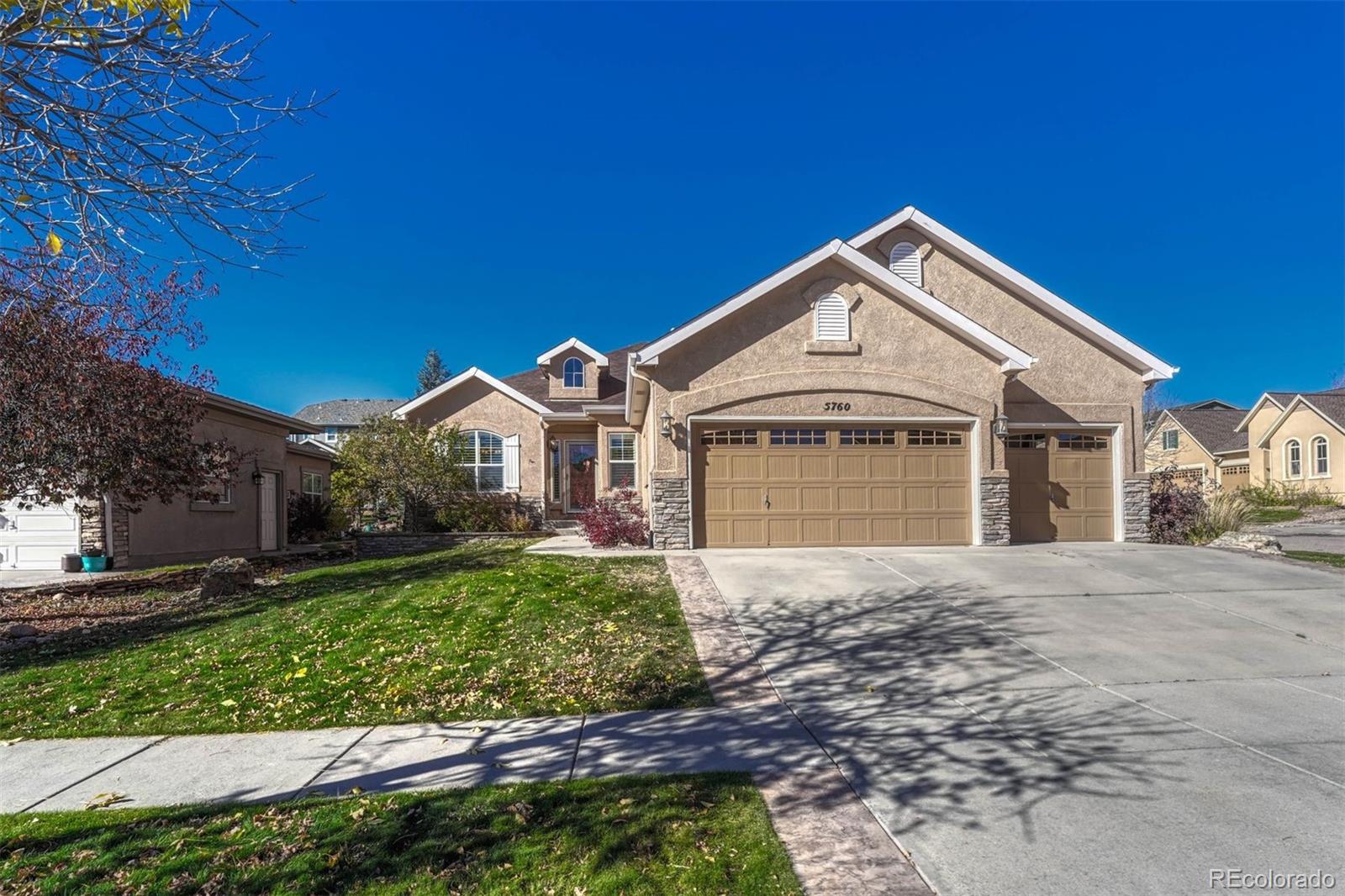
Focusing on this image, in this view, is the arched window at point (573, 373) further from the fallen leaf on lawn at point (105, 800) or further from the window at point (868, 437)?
the fallen leaf on lawn at point (105, 800)

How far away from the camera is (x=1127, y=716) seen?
18.0 feet

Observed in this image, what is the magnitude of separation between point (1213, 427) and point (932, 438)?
3440 cm

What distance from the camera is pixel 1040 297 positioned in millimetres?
15227

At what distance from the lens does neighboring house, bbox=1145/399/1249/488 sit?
36000 millimetres

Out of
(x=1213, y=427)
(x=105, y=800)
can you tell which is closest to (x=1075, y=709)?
(x=105, y=800)

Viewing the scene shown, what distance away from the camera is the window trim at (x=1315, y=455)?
97.2 feet

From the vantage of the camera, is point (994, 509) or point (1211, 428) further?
point (1211, 428)

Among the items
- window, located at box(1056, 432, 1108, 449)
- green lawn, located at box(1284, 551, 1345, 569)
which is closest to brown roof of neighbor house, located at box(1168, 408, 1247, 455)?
green lawn, located at box(1284, 551, 1345, 569)

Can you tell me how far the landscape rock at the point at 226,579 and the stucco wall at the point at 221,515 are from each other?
2.84 metres

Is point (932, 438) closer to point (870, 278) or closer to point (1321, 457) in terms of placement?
point (870, 278)

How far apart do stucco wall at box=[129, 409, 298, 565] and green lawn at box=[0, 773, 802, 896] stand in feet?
37.9

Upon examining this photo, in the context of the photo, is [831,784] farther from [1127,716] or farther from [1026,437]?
[1026,437]

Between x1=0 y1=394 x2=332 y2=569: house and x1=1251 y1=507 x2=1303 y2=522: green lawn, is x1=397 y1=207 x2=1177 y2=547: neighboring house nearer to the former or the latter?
x1=0 y1=394 x2=332 y2=569: house

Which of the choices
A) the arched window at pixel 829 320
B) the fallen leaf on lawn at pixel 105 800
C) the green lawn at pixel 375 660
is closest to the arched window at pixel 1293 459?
the arched window at pixel 829 320
